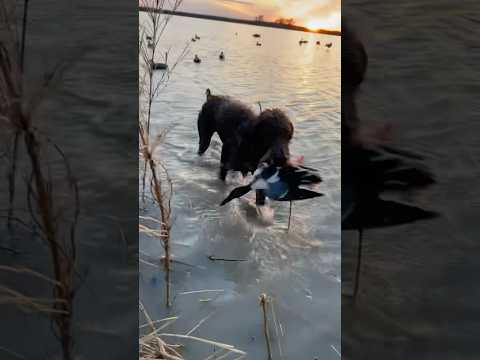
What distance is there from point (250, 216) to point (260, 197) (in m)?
0.05

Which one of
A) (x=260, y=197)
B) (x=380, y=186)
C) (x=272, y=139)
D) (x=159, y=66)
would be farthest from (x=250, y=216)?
(x=159, y=66)

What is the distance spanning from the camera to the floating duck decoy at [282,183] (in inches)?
42.5

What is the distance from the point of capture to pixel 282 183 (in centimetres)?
109

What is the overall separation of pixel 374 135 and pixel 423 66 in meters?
0.18

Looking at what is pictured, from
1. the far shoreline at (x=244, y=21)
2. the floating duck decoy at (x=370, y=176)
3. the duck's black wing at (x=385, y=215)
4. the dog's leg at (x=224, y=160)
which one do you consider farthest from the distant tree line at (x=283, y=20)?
the duck's black wing at (x=385, y=215)

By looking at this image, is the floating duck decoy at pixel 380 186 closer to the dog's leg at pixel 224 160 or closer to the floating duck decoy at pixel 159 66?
the dog's leg at pixel 224 160

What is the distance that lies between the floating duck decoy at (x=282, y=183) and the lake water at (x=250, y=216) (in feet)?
0.06

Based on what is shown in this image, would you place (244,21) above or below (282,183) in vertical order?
above

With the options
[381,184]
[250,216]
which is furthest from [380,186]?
[250,216]

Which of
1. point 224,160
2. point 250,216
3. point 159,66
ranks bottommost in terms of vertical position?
point 250,216

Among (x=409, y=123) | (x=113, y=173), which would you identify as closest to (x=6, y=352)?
(x=113, y=173)

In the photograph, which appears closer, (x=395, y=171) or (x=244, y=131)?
(x=395, y=171)

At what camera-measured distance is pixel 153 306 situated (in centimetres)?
103

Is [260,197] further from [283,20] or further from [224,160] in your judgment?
[283,20]
